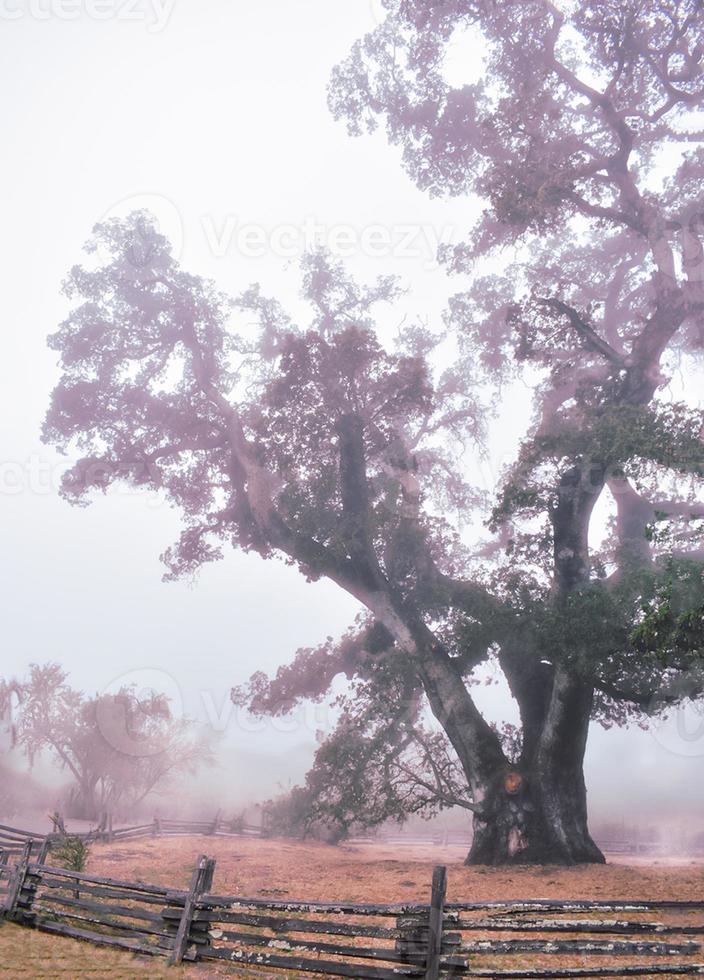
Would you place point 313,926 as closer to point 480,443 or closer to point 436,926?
point 436,926

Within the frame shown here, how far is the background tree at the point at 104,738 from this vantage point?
4262 centimetres

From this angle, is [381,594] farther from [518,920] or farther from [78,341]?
[78,341]

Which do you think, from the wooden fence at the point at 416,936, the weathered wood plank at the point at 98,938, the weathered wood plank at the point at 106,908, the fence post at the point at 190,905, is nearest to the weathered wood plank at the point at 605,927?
the wooden fence at the point at 416,936

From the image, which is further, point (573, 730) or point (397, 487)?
point (397, 487)

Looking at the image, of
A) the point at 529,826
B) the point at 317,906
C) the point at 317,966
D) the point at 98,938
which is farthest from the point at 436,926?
the point at 529,826

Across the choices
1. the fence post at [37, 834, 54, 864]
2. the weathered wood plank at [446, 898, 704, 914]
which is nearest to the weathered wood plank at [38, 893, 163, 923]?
the fence post at [37, 834, 54, 864]

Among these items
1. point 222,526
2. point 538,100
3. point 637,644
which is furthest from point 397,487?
point 538,100

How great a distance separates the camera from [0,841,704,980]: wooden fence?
253 inches

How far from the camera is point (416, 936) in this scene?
659 cm

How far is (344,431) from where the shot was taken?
2330 centimetres

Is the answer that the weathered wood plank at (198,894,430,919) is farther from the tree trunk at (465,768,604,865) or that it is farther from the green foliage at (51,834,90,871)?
the tree trunk at (465,768,604,865)

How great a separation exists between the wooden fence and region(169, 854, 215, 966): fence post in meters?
0.01

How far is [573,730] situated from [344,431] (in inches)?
488

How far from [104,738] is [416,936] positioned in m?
42.0
